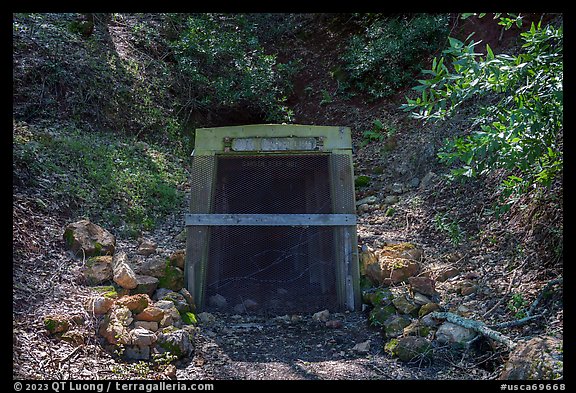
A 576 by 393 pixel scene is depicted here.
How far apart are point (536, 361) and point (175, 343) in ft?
7.18

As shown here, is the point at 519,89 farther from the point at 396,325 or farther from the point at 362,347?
the point at 362,347

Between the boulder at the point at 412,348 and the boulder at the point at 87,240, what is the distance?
259 centimetres

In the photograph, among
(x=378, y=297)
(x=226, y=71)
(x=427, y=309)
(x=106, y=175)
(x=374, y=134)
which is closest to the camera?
(x=427, y=309)

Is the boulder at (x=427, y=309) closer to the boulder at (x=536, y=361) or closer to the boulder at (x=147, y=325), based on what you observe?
the boulder at (x=536, y=361)

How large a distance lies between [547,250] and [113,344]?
329 centimetres

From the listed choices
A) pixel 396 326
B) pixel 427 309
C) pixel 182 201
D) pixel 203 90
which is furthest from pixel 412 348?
pixel 203 90

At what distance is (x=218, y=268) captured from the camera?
509 cm

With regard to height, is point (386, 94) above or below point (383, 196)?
above

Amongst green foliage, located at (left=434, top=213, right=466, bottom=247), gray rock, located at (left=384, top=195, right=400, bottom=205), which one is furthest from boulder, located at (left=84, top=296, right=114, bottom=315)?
gray rock, located at (left=384, top=195, right=400, bottom=205)

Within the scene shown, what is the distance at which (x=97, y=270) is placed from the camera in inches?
171

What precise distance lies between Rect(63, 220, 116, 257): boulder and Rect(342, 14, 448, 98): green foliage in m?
6.03

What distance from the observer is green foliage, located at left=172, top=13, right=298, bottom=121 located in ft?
30.1
